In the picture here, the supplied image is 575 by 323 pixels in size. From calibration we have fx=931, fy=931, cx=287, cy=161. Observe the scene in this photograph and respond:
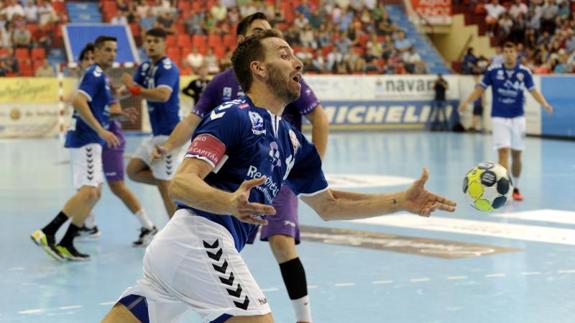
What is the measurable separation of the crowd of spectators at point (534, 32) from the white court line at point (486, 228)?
56.8 feet

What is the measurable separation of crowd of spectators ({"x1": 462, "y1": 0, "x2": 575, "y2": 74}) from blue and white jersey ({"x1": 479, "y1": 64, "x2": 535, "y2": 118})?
14097 millimetres

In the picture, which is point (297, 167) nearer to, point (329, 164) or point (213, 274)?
point (213, 274)

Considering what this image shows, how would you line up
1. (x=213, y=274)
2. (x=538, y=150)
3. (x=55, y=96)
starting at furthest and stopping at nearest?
(x=55, y=96) < (x=538, y=150) < (x=213, y=274)

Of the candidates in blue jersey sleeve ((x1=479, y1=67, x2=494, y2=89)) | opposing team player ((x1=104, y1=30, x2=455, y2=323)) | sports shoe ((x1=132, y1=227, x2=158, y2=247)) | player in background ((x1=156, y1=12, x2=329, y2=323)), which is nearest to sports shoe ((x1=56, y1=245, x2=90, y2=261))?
sports shoe ((x1=132, y1=227, x2=158, y2=247))

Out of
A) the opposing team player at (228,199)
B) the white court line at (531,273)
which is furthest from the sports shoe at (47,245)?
the opposing team player at (228,199)

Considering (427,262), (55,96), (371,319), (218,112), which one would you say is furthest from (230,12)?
(218,112)

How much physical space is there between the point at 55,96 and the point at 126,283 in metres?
18.9

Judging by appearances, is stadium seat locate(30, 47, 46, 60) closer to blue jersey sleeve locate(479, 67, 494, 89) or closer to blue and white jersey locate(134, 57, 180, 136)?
blue jersey sleeve locate(479, 67, 494, 89)

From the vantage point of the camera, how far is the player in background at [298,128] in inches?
230

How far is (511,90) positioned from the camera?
43.6 feet

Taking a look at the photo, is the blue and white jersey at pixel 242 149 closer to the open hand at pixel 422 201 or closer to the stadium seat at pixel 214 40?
the open hand at pixel 422 201

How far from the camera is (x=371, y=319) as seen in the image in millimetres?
6262

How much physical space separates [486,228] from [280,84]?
6593 mm

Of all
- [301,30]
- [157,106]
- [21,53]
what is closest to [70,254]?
[157,106]
